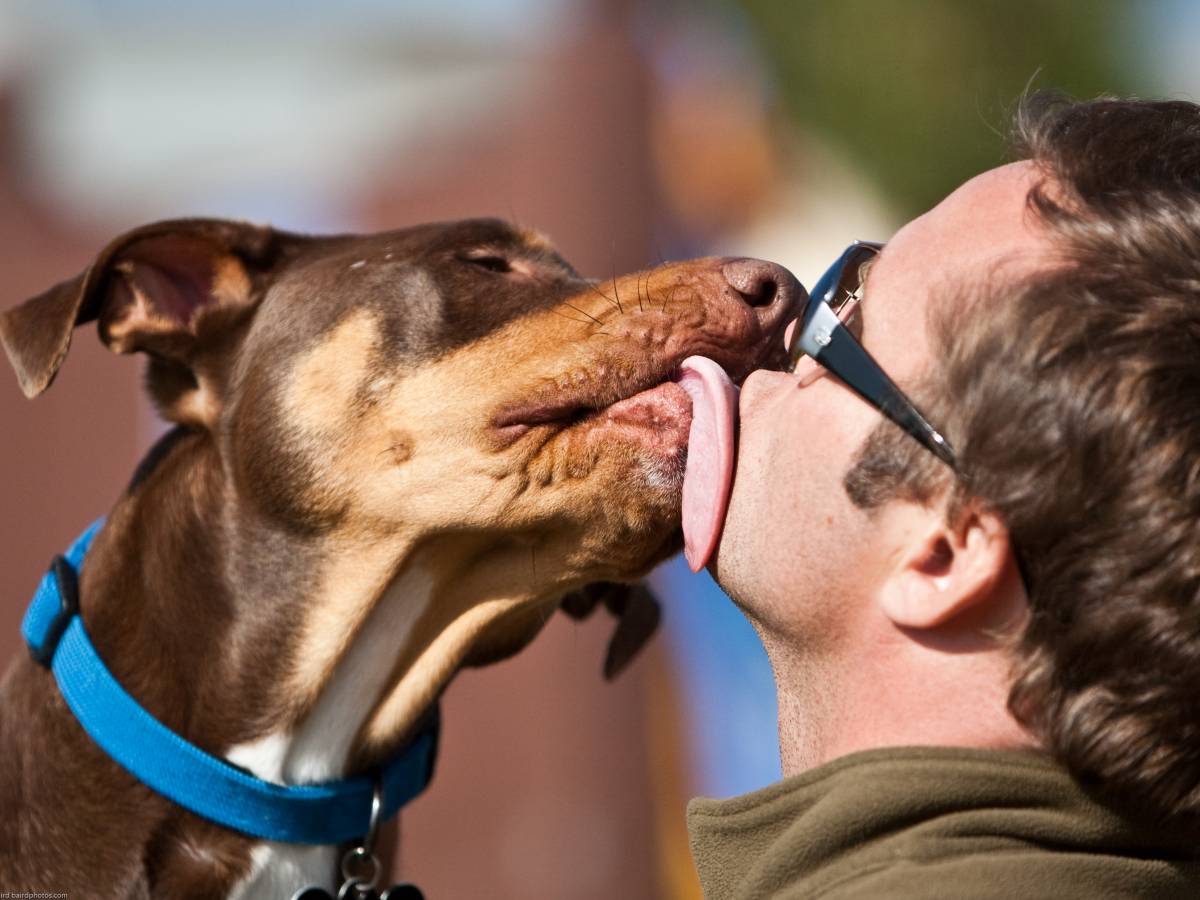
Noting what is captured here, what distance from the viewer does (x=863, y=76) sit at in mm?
15414

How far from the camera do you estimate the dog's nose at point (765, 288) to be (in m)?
3.22

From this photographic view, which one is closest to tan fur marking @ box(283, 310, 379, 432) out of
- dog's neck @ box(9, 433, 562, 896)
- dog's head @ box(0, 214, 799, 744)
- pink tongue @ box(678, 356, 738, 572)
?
dog's head @ box(0, 214, 799, 744)

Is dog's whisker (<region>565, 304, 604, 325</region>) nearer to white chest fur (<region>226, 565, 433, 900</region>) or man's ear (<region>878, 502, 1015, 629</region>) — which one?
white chest fur (<region>226, 565, 433, 900</region>)

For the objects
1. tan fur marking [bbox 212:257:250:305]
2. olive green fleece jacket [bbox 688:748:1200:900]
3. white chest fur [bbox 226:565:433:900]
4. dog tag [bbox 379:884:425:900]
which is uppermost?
tan fur marking [bbox 212:257:250:305]

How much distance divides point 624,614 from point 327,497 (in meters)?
1.09

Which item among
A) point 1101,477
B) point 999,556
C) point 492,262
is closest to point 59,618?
point 492,262

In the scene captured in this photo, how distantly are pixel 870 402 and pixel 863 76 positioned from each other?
45.3ft

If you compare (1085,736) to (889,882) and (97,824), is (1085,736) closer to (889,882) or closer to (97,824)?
(889,882)

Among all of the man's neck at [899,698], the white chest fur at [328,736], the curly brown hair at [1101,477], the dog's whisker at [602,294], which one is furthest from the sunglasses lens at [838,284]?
the white chest fur at [328,736]

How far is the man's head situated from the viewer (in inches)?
86.5

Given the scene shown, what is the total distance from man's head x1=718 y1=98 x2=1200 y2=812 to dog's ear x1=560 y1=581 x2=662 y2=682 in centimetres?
140

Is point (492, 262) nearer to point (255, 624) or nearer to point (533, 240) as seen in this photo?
point (533, 240)

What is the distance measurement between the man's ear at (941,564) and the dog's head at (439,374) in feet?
2.59

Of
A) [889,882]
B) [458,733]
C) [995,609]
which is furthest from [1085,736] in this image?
[458,733]
